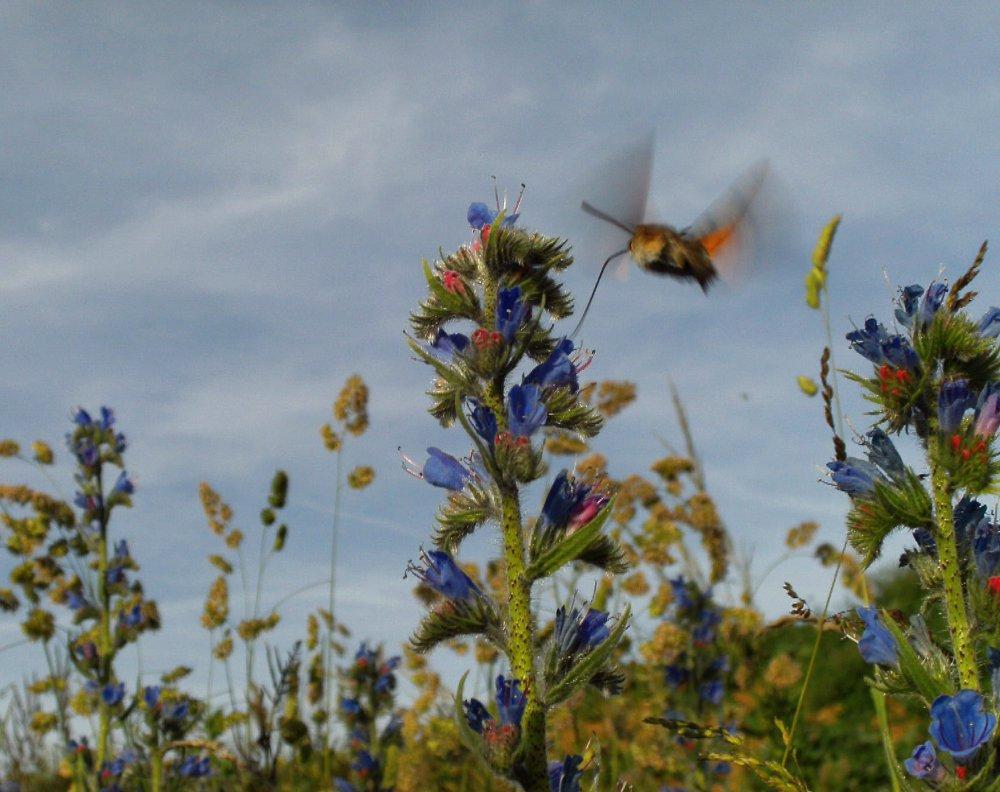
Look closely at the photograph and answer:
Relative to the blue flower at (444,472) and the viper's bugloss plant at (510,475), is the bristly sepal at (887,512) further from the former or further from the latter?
the blue flower at (444,472)

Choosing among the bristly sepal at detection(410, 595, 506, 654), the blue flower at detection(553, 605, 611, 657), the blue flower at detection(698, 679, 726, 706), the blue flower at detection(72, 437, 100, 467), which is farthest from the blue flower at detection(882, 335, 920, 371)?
the blue flower at detection(72, 437, 100, 467)

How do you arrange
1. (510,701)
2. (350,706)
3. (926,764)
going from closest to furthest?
(926,764)
(510,701)
(350,706)

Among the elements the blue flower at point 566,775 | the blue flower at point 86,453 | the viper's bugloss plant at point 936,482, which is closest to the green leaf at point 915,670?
the viper's bugloss plant at point 936,482

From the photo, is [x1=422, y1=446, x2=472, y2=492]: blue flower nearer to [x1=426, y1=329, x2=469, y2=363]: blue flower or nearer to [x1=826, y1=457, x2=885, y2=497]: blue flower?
[x1=426, y1=329, x2=469, y2=363]: blue flower

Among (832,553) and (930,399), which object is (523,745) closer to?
(930,399)

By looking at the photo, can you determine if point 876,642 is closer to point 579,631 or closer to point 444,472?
point 579,631

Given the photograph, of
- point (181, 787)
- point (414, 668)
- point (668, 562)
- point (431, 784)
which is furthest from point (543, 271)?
point (414, 668)

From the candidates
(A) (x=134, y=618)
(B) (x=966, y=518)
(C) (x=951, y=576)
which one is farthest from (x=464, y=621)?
(A) (x=134, y=618)
